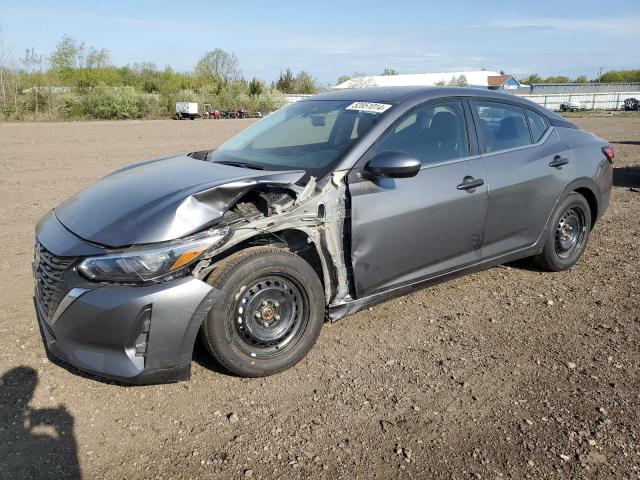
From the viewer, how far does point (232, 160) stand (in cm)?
417

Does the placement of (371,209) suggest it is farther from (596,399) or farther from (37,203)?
(37,203)

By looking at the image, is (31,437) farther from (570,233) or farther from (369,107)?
(570,233)

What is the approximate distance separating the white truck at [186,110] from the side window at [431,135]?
4572 cm

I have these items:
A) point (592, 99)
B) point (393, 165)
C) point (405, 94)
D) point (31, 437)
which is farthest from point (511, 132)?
point (592, 99)

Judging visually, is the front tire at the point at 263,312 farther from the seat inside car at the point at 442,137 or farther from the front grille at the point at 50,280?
the seat inside car at the point at 442,137

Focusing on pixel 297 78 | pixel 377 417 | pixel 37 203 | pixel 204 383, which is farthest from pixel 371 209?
pixel 297 78

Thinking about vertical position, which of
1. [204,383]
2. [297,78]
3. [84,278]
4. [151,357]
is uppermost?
[297,78]

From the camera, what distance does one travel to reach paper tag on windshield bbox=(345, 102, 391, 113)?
398 centimetres

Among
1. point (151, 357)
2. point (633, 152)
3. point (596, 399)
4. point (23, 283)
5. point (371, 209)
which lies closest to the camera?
point (151, 357)

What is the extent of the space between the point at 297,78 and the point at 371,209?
7607 cm

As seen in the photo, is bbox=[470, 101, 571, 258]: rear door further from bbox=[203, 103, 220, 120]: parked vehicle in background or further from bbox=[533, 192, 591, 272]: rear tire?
bbox=[203, 103, 220, 120]: parked vehicle in background

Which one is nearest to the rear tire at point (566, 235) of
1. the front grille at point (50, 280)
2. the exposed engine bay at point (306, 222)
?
the exposed engine bay at point (306, 222)

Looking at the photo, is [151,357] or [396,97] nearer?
[151,357]

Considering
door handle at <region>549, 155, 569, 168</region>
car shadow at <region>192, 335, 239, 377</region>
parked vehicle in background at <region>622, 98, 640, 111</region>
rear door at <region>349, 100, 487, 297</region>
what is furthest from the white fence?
car shadow at <region>192, 335, 239, 377</region>
